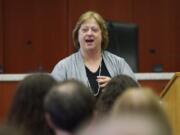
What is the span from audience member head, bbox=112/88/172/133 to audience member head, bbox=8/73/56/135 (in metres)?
0.83

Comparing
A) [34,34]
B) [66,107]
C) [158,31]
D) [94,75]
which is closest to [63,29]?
[34,34]

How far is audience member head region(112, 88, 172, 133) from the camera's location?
87 cm

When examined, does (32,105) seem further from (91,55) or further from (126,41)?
(126,41)

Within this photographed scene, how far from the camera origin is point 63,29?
6.67m

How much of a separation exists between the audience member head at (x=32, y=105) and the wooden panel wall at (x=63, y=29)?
4710mm

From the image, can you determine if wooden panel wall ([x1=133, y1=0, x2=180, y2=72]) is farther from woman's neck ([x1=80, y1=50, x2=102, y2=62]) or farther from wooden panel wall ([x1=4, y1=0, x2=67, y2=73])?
woman's neck ([x1=80, y1=50, x2=102, y2=62])

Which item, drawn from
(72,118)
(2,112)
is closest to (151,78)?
(2,112)

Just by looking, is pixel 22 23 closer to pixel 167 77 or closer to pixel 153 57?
pixel 153 57

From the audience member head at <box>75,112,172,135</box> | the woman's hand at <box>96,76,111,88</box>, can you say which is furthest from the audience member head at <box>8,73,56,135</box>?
the woman's hand at <box>96,76,111,88</box>

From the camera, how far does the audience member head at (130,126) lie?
2.69 feet

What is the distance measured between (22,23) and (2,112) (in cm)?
204

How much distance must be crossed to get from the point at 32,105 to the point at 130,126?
108 cm

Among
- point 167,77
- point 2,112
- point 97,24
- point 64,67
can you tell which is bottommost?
point 2,112

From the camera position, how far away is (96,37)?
134 inches
